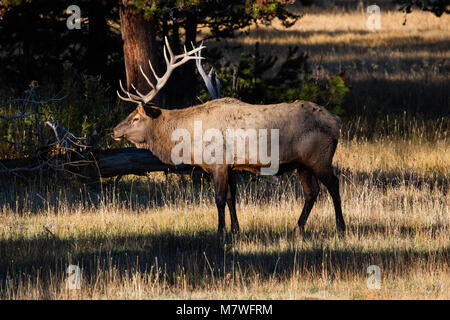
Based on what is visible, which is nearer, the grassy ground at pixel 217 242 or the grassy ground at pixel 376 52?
the grassy ground at pixel 217 242

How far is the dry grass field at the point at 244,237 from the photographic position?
23.9 feet

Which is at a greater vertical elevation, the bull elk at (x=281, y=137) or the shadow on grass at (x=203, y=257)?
the bull elk at (x=281, y=137)

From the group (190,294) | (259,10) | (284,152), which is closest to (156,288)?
(190,294)

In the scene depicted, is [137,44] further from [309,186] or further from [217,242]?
[217,242]

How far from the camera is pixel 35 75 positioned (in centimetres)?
1700

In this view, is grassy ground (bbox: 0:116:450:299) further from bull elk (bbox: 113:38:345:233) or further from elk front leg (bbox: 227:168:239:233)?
bull elk (bbox: 113:38:345:233)

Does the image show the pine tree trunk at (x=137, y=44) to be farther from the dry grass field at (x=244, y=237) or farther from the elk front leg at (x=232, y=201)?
the elk front leg at (x=232, y=201)

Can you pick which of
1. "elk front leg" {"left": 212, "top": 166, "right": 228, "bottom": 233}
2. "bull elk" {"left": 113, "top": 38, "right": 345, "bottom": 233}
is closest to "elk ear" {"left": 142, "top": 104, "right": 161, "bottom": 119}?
"bull elk" {"left": 113, "top": 38, "right": 345, "bottom": 233}

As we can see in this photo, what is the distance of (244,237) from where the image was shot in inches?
356

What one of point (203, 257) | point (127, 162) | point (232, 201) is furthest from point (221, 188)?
point (127, 162)

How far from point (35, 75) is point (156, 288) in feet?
35.3

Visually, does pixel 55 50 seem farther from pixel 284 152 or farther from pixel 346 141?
pixel 284 152

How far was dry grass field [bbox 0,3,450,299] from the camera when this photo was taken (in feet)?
23.9

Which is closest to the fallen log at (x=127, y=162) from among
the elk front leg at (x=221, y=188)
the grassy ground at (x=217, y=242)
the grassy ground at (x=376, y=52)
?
the grassy ground at (x=217, y=242)
